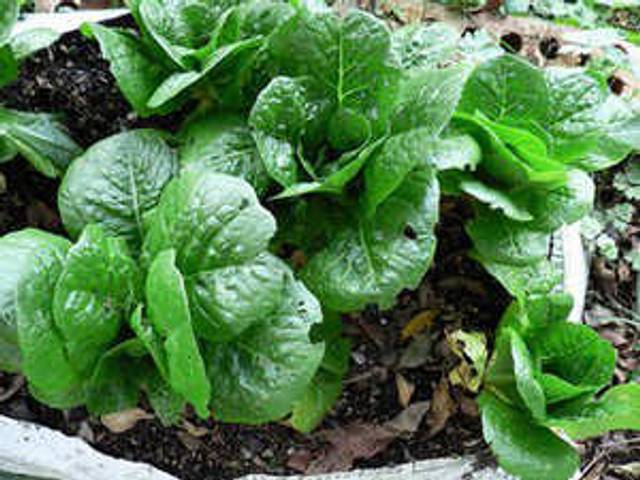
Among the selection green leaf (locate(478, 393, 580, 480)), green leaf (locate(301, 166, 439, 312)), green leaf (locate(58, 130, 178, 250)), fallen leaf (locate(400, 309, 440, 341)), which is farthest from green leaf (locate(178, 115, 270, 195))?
green leaf (locate(478, 393, 580, 480))

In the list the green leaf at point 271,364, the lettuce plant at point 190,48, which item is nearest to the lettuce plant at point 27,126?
the lettuce plant at point 190,48

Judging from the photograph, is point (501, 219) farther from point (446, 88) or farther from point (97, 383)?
point (97, 383)

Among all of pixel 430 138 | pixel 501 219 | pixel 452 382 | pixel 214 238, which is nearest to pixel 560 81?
pixel 501 219

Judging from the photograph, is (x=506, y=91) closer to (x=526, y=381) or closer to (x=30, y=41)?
(x=526, y=381)

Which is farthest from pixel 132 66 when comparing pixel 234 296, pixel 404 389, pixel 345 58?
pixel 404 389

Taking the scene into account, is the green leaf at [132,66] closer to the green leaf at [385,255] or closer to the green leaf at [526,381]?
the green leaf at [385,255]
